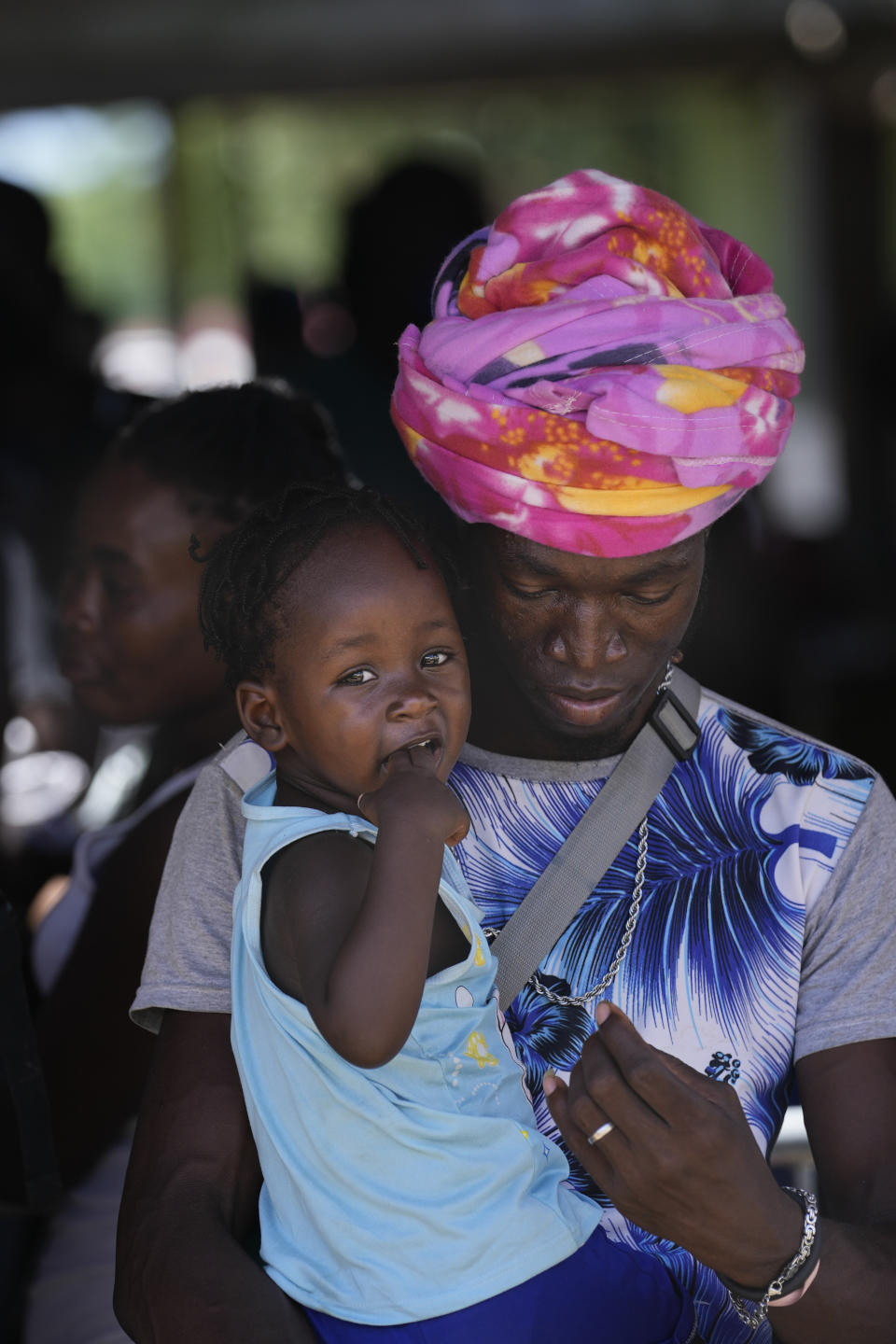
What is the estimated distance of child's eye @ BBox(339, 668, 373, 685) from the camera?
176 centimetres

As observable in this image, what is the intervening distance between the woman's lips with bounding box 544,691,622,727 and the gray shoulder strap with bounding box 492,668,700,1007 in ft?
0.29

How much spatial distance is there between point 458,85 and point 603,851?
6.43 meters

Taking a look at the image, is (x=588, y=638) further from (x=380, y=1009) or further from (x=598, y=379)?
(x=380, y=1009)

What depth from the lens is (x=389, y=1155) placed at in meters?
1.65

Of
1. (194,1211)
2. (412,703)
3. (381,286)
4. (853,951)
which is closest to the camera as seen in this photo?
(412,703)

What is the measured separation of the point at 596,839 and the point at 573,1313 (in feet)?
1.97

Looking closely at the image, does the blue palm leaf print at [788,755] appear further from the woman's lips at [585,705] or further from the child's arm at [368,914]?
the child's arm at [368,914]

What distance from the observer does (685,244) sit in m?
2.01

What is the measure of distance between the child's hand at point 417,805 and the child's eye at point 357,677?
0.36 ft

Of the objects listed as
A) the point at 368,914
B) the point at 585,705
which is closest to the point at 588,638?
the point at 585,705

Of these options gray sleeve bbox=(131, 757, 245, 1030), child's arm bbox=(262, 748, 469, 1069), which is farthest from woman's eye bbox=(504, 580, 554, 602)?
gray sleeve bbox=(131, 757, 245, 1030)

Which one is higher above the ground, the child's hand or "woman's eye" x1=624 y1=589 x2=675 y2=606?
"woman's eye" x1=624 y1=589 x2=675 y2=606

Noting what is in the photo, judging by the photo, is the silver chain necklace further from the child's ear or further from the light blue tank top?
the child's ear

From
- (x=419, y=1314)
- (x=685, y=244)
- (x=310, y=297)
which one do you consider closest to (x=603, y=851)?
(x=419, y=1314)
